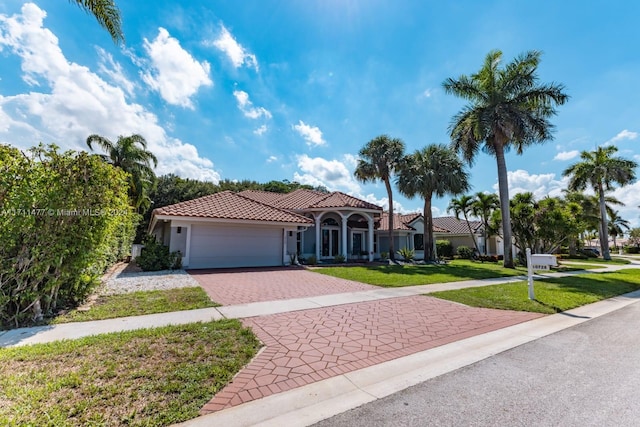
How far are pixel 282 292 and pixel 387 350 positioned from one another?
493cm

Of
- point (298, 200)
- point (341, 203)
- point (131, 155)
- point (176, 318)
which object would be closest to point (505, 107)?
point (341, 203)

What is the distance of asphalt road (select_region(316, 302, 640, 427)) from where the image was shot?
2.80m

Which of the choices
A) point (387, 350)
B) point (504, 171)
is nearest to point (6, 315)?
point (387, 350)

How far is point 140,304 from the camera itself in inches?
272

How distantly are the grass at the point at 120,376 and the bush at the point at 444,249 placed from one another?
97.3 feet

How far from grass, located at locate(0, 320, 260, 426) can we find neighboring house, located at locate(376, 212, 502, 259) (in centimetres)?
2282

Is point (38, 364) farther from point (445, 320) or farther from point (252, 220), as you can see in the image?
point (252, 220)

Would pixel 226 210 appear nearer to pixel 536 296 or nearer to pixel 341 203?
pixel 341 203

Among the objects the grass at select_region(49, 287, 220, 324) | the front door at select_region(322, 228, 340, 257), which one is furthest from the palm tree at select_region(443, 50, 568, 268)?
the grass at select_region(49, 287, 220, 324)

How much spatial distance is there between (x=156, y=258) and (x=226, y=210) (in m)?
4.25

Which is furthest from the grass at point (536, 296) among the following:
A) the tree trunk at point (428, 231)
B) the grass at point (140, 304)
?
the tree trunk at point (428, 231)

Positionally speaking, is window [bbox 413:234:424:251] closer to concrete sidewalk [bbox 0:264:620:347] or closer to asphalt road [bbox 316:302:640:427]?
concrete sidewalk [bbox 0:264:620:347]

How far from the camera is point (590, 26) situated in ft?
33.8

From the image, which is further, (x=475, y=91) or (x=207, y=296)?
(x=475, y=91)
